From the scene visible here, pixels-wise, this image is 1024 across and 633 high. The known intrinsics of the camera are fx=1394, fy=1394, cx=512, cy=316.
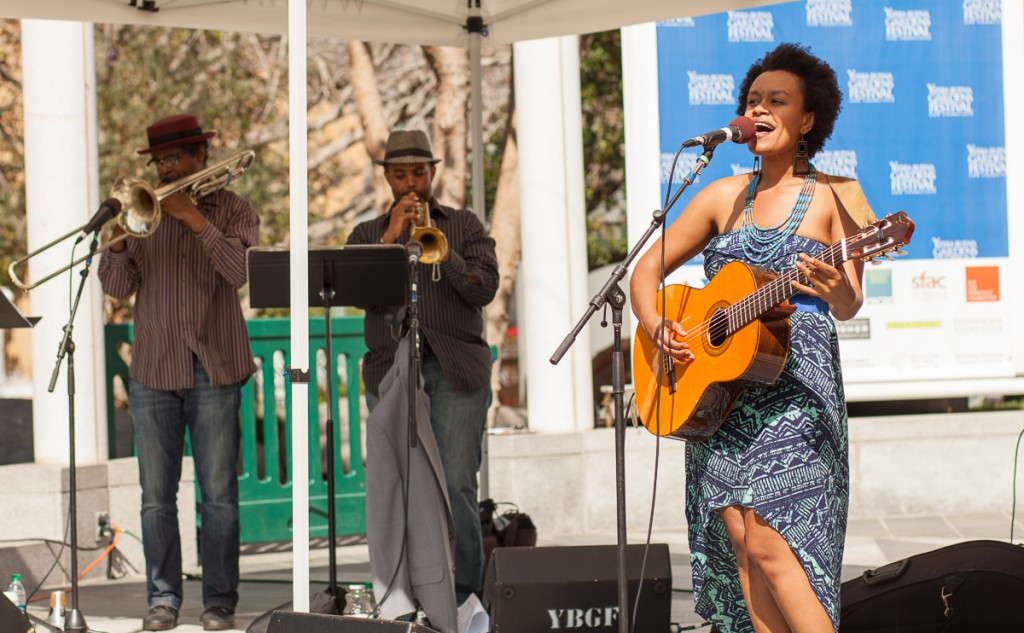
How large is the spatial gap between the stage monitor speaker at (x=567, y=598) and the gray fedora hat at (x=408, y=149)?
1.77 metres

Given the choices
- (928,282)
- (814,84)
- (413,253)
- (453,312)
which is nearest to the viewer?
(814,84)

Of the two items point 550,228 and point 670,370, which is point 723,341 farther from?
point 550,228

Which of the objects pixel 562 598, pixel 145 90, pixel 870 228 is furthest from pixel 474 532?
pixel 145 90

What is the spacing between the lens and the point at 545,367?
26.6 ft

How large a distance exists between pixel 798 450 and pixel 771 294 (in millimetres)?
437

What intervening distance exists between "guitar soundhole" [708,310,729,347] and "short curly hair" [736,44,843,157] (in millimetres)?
557

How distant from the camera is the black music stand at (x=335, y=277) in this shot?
5.26 m

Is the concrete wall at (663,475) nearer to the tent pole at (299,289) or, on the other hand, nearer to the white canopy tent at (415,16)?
the white canopy tent at (415,16)

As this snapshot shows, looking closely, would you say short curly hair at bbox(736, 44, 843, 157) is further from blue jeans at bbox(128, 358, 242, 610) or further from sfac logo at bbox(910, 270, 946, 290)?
sfac logo at bbox(910, 270, 946, 290)

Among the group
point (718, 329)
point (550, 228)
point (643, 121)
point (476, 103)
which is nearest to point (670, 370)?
point (718, 329)

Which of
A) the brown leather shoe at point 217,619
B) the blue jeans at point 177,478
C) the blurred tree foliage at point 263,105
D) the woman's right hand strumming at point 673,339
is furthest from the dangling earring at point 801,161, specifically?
the blurred tree foliage at point 263,105

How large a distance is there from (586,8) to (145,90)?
994 cm

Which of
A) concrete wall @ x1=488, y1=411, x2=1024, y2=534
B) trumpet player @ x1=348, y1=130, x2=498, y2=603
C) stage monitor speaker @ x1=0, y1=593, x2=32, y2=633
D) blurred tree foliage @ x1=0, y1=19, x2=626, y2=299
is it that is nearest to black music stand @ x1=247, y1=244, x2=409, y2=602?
trumpet player @ x1=348, y1=130, x2=498, y2=603

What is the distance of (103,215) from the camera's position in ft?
17.5
